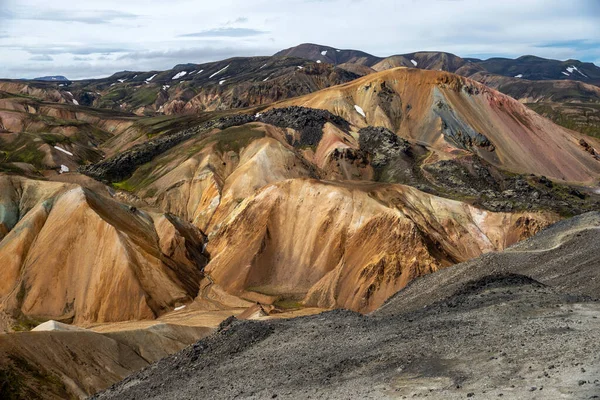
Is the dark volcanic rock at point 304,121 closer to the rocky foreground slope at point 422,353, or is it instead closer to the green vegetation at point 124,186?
the green vegetation at point 124,186

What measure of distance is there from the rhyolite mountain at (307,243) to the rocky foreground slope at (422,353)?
14 centimetres

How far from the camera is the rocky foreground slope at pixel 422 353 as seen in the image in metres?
17.8

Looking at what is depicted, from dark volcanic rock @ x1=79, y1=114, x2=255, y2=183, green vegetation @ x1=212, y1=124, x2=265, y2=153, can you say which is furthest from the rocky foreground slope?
dark volcanic rock @ x1=79, y1=114, x2=255, y2=183

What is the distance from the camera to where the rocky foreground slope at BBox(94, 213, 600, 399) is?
17795mm

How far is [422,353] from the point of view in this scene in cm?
2103

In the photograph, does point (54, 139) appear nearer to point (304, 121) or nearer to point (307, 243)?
point (304, 121)

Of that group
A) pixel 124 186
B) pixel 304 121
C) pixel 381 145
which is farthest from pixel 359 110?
pixel 124 186

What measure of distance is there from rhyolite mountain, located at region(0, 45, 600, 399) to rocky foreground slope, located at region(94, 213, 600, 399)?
0.45ft

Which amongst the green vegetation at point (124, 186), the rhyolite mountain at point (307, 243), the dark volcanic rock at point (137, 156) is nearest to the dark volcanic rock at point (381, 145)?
the rhyolite mountain at point (307, 243)

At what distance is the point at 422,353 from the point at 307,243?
107 ft

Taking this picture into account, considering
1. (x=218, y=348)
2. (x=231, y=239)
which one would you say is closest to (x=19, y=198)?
(x=231, y=239)

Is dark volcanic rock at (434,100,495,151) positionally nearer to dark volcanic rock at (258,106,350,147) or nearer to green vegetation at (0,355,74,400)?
dark volcanic rock at (258,106,350,147)

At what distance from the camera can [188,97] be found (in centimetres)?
19262

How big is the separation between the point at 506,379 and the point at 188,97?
602ft
